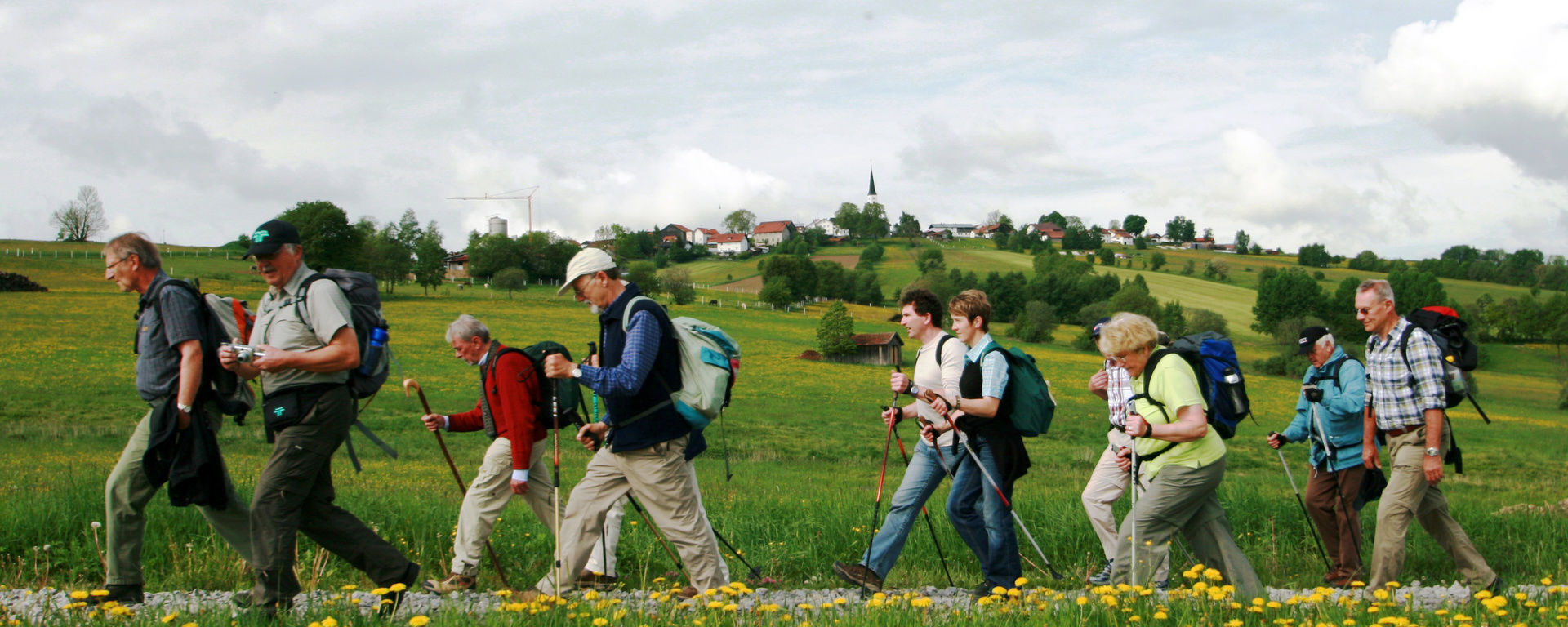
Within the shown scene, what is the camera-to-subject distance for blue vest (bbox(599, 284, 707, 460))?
5.35 meters

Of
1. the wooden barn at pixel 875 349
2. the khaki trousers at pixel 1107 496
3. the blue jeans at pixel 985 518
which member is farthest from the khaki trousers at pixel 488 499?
the wooden barn at pixel 875 349

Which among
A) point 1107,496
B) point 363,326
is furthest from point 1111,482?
point 363,326

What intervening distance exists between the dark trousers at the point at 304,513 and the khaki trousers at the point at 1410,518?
5939 mm

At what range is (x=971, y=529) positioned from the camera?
625 centimetres

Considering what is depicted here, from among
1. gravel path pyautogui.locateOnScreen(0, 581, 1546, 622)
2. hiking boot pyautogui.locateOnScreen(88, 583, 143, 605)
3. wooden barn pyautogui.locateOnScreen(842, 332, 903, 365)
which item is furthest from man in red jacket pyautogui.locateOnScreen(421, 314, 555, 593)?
wooden barn pyautogui.locateOnScreen(842, 332, 903, 365)

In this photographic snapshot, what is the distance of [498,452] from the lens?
622cm

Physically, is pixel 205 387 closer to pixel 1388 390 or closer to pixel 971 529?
pixel 971 529

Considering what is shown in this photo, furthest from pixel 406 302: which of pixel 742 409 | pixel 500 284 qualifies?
pixel 742 409

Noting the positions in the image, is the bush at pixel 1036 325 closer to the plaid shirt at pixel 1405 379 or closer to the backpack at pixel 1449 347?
the backpack at pixel 1449 347

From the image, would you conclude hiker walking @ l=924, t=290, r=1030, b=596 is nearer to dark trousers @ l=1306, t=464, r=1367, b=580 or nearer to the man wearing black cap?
dark trousers @ l=1306, t=464, r=1367, b=580

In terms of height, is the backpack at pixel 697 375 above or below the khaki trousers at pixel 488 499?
above

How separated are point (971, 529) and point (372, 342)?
149 inches

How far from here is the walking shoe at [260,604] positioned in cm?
455

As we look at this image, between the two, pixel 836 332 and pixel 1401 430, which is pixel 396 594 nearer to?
pixel 1401 430
